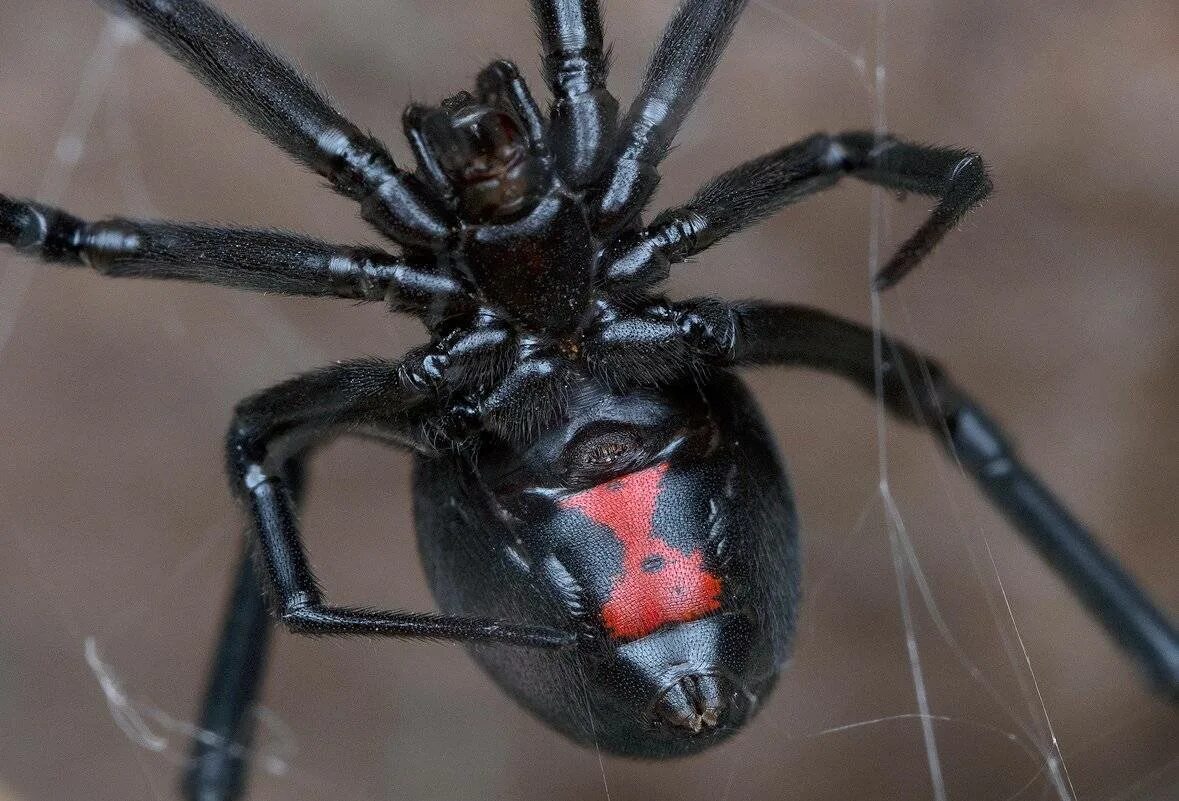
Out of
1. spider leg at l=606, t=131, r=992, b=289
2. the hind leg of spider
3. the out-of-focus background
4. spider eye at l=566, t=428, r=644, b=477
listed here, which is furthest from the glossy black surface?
the out-of-focus background

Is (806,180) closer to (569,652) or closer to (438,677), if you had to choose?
(569,652)

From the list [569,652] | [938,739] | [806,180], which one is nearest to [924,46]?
[806,180]

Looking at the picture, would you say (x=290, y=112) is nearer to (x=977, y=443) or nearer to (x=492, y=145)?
(x=492, y=145)

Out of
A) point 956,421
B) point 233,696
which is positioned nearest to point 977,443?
point 956,421

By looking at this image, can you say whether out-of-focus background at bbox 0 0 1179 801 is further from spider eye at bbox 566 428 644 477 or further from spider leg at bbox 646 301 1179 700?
spider eye at bbox 566 428 644 477

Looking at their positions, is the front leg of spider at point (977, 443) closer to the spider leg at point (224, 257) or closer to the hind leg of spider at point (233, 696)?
the spider leg at point (224, 257)
